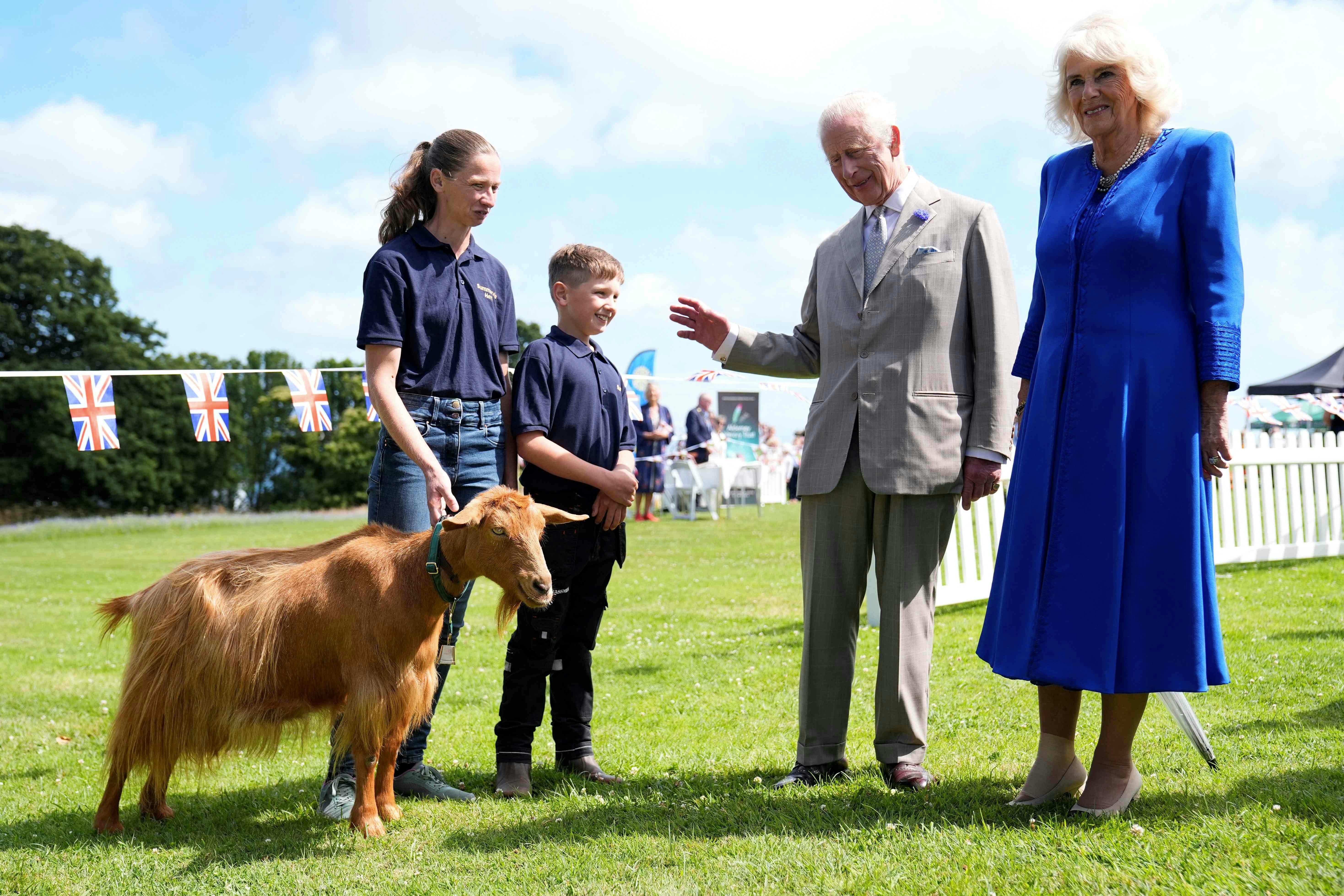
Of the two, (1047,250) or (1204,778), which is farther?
(1204,778)

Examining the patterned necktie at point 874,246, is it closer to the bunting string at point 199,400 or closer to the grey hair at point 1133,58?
the grey hair at point 1133,58

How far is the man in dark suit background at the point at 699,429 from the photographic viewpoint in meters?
24.5

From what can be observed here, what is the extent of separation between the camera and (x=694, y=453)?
24.5 metres

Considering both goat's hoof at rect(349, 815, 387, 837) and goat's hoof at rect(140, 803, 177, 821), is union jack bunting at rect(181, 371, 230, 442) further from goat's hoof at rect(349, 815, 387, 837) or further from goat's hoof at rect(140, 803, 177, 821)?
goat's hoof at rect(349, 815, 387, 837)

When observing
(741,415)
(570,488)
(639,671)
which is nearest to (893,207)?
(570,488)

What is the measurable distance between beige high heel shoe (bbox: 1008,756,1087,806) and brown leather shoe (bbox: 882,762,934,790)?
0.35m

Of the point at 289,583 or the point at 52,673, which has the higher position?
the point at 289,583

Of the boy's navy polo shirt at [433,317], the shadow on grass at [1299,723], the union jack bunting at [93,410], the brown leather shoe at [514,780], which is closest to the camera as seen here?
the boy's navy polo shirt at [433,317]

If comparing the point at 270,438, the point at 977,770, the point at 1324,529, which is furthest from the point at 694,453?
the point at 270,438

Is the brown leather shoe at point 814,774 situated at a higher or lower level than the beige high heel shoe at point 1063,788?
lower

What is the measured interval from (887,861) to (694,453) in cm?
2134

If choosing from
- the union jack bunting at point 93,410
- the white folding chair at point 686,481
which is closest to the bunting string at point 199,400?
the union jack bunting at point 93,410

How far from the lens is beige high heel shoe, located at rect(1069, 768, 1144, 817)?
11.3ft

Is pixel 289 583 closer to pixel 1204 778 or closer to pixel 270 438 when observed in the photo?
pixel 1204 778
